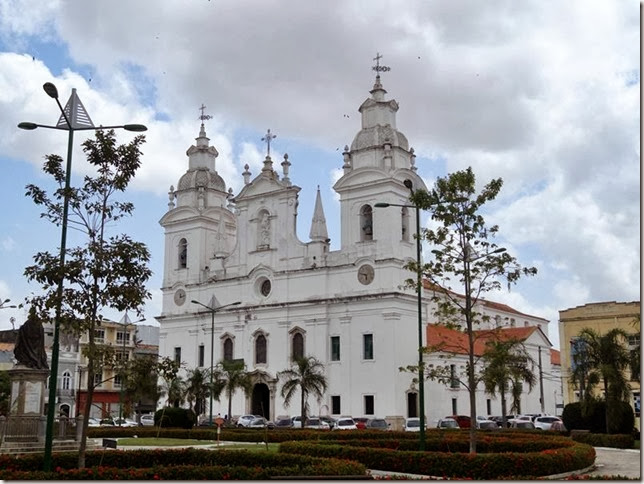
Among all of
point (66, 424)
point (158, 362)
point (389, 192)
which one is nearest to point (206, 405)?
point (389, 192)

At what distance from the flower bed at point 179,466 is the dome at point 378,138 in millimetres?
39286

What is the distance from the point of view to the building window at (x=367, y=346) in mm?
54066

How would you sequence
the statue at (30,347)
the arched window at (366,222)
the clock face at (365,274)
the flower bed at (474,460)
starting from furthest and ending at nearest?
the arched window at (366,222), the clock face at (365,274), the statue at (30,347), the flower bed at (474,460)

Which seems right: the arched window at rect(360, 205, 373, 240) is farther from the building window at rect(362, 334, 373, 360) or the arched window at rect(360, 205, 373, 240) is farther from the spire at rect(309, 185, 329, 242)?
the building window at rect(362, 334, 373, 360)

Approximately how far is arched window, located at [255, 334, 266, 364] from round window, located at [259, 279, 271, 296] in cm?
328

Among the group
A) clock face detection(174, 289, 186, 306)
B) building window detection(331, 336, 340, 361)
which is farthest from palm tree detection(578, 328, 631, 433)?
clock face detection(174, 289, 186, 306)

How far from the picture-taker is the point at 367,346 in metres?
54.3

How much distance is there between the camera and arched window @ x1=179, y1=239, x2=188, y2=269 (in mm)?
66188

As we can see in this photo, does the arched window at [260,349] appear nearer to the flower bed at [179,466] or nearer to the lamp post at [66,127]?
the flower bed at [179,466]

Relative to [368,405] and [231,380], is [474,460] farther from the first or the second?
[368,405]

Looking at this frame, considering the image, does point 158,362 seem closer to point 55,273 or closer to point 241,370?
point 55,273

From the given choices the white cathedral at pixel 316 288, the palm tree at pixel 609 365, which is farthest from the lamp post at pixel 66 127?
the white cathedral at pixel 316 288

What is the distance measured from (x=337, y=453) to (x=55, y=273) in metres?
9.99

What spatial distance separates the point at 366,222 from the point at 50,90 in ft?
133
